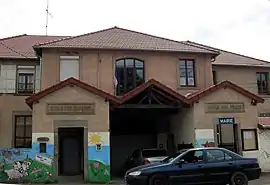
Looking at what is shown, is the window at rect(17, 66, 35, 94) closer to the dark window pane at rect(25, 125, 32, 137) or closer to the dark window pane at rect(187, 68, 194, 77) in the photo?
the dark window pane at rect(25, 125, 32, 137)

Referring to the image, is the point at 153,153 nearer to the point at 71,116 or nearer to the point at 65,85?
the point at 71,116

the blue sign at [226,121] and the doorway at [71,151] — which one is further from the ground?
the blue sign at [226,121]

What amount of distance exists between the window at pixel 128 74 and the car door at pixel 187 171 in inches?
436

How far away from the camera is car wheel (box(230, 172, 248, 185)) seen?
49.9 ft

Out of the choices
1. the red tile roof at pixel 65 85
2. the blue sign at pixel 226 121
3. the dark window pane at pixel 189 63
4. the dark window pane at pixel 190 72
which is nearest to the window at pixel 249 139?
the blue sign at pixel 226 121

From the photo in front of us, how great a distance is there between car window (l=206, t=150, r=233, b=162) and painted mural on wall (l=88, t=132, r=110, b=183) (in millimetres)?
6376

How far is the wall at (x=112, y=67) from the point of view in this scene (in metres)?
24.8

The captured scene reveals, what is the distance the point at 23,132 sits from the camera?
86.3ft

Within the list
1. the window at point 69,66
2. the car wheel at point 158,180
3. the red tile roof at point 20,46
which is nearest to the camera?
the car wheel at point 158,180

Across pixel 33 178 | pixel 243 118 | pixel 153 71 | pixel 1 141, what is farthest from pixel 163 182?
pixel 1 141

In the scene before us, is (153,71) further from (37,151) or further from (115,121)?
(37,151)

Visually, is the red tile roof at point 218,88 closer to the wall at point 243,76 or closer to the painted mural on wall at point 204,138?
the painted mural on wall at point 204,138

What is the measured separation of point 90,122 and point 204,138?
20.4ft

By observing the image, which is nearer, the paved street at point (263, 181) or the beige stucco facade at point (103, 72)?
the paved street at point (263, 181)
